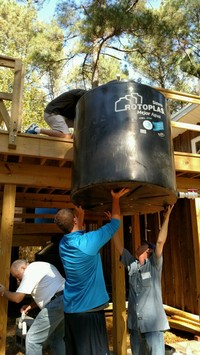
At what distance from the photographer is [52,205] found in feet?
22.5

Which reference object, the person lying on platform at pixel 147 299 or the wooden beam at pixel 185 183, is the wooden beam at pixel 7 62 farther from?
the wooden beam at pixel 185 183

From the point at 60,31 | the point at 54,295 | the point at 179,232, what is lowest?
the point at 54,295

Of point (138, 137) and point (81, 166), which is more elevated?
point (138, 137)

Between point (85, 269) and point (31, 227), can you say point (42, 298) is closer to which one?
point (85, 269)

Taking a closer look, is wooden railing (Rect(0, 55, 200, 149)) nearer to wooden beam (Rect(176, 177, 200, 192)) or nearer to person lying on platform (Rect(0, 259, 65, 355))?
person lying on platform (Rect(0, 259, 65, 355))

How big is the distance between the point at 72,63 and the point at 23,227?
10.2 meters

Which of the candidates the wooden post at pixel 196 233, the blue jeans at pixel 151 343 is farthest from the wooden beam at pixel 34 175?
the blue jeans at pixel 151 343

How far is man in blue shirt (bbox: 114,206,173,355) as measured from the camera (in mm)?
2926

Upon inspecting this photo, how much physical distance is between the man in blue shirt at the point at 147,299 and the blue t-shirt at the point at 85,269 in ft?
1.93

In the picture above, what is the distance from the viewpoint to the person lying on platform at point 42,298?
3.37 metres

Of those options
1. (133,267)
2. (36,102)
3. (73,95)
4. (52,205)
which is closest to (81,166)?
(133,267)

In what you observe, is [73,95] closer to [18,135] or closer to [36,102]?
[18,135]

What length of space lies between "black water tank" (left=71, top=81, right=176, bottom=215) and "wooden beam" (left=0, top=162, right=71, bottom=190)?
4.67 ft

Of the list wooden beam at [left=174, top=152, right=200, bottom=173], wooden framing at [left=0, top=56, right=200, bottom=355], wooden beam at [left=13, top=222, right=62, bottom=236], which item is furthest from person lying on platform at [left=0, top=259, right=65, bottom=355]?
wooden beam at [left=13, top=222, right=62, bottom=236]
